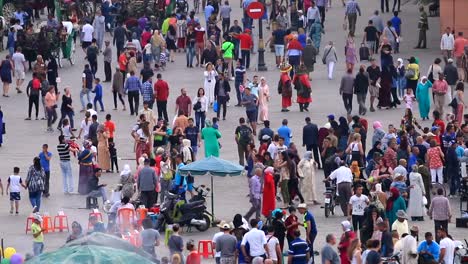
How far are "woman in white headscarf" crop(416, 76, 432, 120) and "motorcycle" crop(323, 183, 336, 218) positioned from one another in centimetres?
848

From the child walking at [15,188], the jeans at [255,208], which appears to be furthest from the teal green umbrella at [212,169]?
the child walking at [15,188]

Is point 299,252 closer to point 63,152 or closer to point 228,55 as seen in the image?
point 63,152

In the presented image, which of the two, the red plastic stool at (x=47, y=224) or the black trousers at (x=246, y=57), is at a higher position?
the black trousers at (x=246, y=57)

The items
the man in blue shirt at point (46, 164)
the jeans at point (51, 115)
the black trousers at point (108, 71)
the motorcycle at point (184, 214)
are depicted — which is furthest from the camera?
the black trousers at point (108, 71)

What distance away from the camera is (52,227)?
3023 centimetres

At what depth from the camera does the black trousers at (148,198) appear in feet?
103

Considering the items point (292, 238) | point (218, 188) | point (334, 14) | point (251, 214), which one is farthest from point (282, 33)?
point (292, 238)

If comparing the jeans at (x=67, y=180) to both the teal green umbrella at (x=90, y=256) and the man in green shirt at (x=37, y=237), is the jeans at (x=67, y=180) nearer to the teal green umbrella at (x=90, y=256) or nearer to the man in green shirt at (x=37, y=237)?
the man in green shirt at (x=37, y=237)

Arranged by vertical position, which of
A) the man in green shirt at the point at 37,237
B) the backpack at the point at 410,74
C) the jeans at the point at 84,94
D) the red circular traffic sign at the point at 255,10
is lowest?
the man in green shirt at the point at 37,237

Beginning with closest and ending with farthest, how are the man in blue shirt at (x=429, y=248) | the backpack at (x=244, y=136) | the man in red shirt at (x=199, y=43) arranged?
the man in blue shirt at (x=429, y=248), the backpack at (x=244, y=136), the man in red shirt at (x=199, y=43)

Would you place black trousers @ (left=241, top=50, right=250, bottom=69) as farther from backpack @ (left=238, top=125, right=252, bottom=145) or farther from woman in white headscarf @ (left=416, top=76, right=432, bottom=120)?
backpack @ (left=238, top=125, right=252, bottom=145)

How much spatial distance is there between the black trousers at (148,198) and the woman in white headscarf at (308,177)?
2.70 meters

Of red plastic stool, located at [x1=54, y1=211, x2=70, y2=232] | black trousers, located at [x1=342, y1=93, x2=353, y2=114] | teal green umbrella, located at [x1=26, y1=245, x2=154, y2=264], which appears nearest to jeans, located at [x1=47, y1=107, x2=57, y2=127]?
black trousers, located at [x1=342, y1=93, x2=353, y2=114]

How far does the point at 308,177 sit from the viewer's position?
32.3 metres
